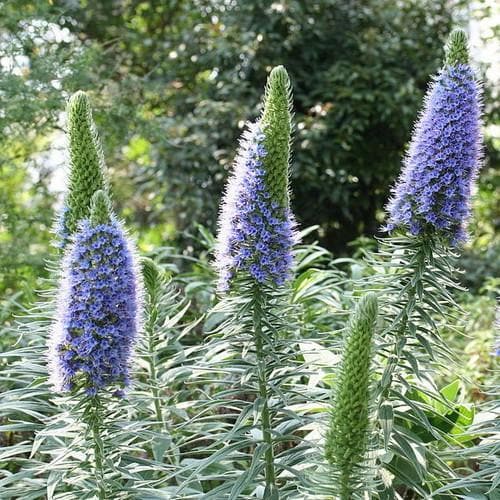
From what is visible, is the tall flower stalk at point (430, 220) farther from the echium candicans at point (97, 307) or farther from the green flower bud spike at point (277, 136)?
the echium candicans at point (97, 307)

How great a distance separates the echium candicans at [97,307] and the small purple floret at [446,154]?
1.21m

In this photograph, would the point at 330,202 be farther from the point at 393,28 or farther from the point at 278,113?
the point at 278,113

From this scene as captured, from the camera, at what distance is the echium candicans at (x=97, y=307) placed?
293 cm

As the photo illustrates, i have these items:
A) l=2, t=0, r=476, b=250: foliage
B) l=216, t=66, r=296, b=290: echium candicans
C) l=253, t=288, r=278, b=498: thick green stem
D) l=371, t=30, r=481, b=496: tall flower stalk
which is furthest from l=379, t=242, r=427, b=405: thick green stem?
l=2, t=0, r=476, b=250: foliage

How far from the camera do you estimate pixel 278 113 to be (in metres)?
3.31

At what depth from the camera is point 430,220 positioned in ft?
11.4

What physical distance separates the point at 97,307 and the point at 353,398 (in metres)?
0.90

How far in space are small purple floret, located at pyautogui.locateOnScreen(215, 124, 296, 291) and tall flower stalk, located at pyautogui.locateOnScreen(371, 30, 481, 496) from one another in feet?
1.75

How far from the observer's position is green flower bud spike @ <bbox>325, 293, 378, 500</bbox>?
268cm

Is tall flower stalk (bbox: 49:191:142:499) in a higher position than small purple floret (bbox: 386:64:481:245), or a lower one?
lower

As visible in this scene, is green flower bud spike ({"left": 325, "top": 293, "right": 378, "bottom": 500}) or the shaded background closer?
green flower bud spike ({"left": 325, "top": 293, "right": 378, "bottom": 500})

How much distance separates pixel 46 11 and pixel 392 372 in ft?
15.0

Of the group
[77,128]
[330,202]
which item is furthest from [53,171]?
[77,128]

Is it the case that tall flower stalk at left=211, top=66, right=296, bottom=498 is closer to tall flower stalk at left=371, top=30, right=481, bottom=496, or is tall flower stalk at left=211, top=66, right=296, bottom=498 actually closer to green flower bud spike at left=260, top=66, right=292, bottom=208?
green flower bud spike at left=260, top=66, right=292, bottom=208
